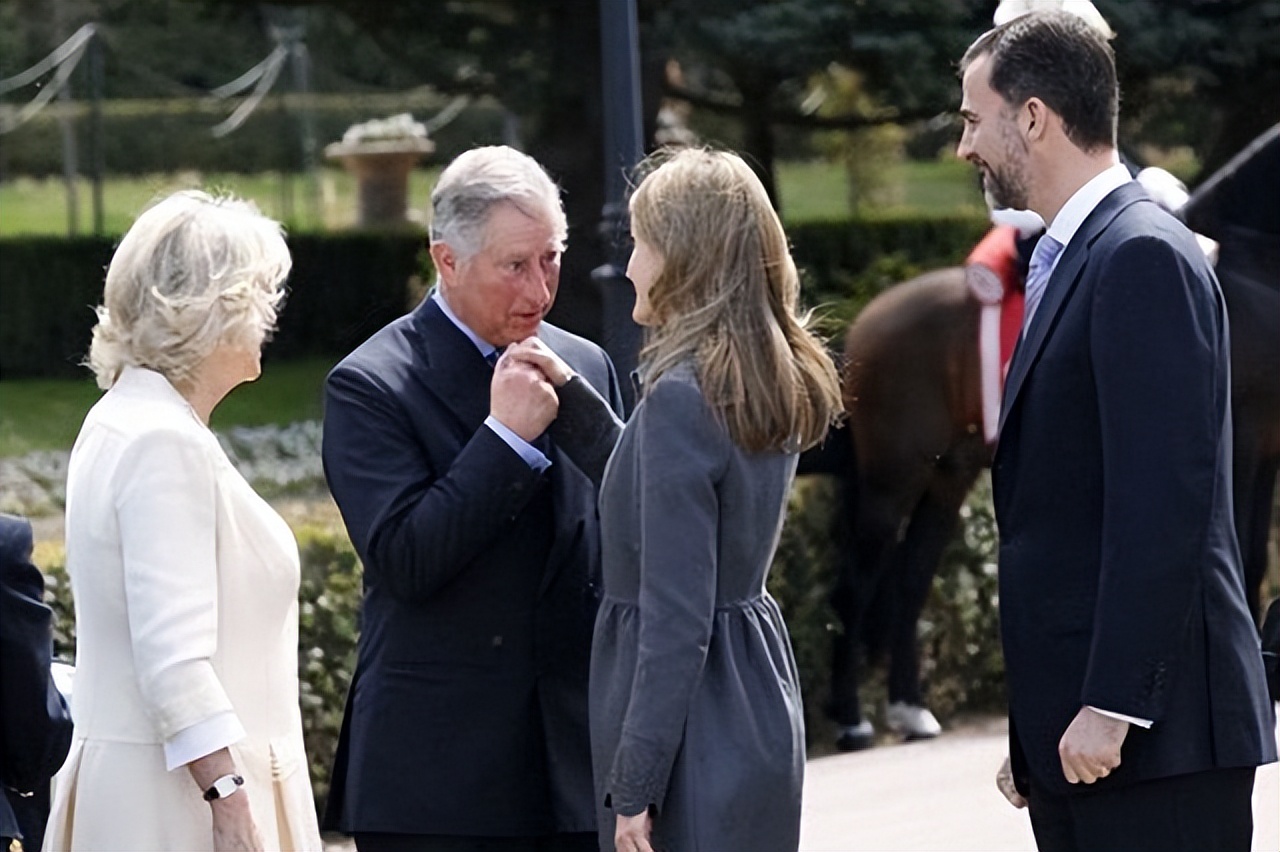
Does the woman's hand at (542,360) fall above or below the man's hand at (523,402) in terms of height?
above

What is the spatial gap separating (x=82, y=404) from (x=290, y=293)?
1.03 m

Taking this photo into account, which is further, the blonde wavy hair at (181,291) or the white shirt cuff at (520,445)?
the white shirt cuff at (520,445)

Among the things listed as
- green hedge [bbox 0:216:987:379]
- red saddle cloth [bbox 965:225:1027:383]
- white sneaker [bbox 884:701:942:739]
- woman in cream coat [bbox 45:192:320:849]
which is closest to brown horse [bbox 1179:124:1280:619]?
red saddle cloth [bbox 965:225:1027:383]

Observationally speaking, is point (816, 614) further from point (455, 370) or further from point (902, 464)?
point (455, 370)

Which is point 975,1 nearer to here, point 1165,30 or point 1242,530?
point 1165,30

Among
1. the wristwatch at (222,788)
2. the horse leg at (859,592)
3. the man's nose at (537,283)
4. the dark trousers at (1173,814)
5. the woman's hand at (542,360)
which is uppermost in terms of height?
the man's nose at (537,283)

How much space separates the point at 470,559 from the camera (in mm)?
3088

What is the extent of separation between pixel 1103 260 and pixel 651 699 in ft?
2.86

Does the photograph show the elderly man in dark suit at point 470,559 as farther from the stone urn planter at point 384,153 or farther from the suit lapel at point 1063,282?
the stone urn planter at point 384,153

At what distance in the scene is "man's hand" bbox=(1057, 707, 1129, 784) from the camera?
267 cm

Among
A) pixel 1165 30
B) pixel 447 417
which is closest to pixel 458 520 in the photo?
pixel 447 417

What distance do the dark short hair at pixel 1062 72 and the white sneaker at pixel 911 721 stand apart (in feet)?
14.1

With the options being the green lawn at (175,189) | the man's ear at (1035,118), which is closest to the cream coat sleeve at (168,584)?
the man's ear at (1035,118)

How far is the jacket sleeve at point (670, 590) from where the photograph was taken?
276cm
